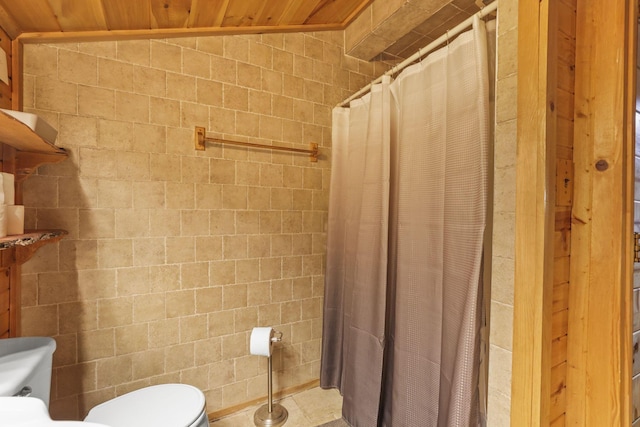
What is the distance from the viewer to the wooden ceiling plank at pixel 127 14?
1333 millimetres

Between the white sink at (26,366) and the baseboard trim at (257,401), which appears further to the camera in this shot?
the baseboard trim at (257,401)

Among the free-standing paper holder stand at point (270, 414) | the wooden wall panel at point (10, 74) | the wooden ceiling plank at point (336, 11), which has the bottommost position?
the free-standing paper holder stand at point (270, 414)

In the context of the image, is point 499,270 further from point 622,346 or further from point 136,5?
point 136,5

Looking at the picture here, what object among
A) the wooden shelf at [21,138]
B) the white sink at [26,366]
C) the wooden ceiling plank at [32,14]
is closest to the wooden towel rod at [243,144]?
the wooden shelf at [21,138]

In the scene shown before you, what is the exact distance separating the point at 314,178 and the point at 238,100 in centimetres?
69

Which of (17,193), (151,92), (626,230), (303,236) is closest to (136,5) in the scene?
(151,92)

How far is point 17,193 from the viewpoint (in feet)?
4.37

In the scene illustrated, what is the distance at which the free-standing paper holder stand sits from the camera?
1.75 meters

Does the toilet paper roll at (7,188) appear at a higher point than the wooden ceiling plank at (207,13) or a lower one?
lower

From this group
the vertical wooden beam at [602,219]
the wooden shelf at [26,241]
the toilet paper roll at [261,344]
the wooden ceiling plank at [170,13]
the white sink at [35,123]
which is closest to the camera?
the vertical wooden beam at [602,219]

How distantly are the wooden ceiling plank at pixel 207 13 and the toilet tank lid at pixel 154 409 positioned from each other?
6.05 feet

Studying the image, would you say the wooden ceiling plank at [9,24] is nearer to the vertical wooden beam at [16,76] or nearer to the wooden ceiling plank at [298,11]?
the vertical wooden beam at [16,76]

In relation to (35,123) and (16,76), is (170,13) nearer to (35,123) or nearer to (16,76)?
(16,76)

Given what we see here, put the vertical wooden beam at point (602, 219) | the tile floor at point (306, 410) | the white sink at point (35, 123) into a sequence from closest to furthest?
the vertical wooden beam at point (602, 219) < the white sink at point (35, 123) < the tile floor at point (306, 410)
